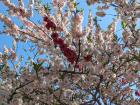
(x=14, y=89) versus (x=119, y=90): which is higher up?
(x=14, y=89)

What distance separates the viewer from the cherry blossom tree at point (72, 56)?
23.3 feet

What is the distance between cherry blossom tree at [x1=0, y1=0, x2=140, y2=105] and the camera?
23.3 ft

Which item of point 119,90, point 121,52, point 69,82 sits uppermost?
point 121,52

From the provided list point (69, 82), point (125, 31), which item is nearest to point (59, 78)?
point (69, 82)

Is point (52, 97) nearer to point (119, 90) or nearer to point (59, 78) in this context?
point (59, 78)

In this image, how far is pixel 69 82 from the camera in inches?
303

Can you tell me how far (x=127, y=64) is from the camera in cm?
838

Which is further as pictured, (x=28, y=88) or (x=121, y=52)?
(x=28, y=88)

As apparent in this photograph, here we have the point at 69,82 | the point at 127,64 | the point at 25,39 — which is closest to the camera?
the point at 69,82

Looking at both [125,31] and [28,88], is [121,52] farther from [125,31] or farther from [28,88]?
[28,88]

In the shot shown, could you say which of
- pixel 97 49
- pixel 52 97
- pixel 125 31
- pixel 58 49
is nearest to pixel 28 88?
pixel 52 97

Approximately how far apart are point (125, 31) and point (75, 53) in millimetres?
1359

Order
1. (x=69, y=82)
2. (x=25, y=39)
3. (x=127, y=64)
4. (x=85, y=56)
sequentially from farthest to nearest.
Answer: (x=25, y=39) < (x=127, y=64) < (x=69, y=82) < (x=85, y=56)

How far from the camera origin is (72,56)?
23.4 ft
